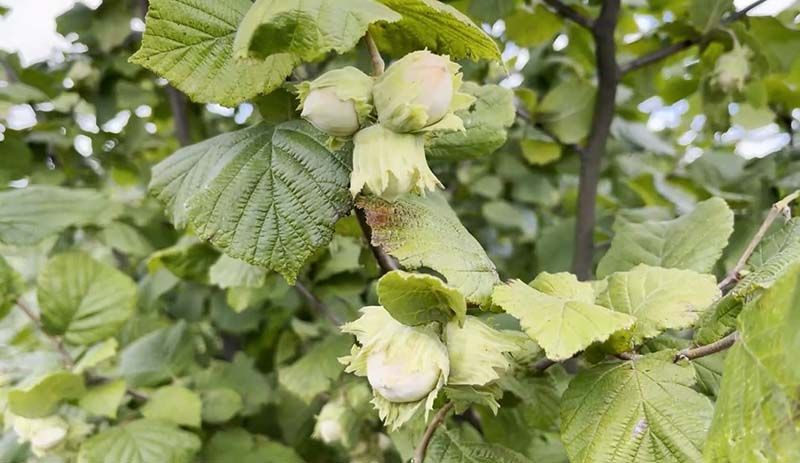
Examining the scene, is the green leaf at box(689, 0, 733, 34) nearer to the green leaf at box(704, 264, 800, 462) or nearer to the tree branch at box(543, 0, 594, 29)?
the tree branch at box(543, 0, 594, 29)

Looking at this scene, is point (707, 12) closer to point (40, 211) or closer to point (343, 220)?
point (343, 220)

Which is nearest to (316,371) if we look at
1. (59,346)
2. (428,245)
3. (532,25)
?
(59,346)

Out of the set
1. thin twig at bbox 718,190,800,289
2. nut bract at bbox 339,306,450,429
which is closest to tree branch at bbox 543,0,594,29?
thin twig at bbox 718,190,800,289

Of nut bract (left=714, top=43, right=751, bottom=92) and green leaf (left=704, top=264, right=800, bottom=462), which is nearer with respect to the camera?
green leaf (left=704, top=264, right=800, bottom=462)

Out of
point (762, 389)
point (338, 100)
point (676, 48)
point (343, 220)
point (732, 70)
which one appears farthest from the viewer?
point (676, 48)

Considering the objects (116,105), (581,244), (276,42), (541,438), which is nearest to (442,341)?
(276,42)

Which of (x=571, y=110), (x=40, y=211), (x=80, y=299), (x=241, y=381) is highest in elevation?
(x=571, y=110)
